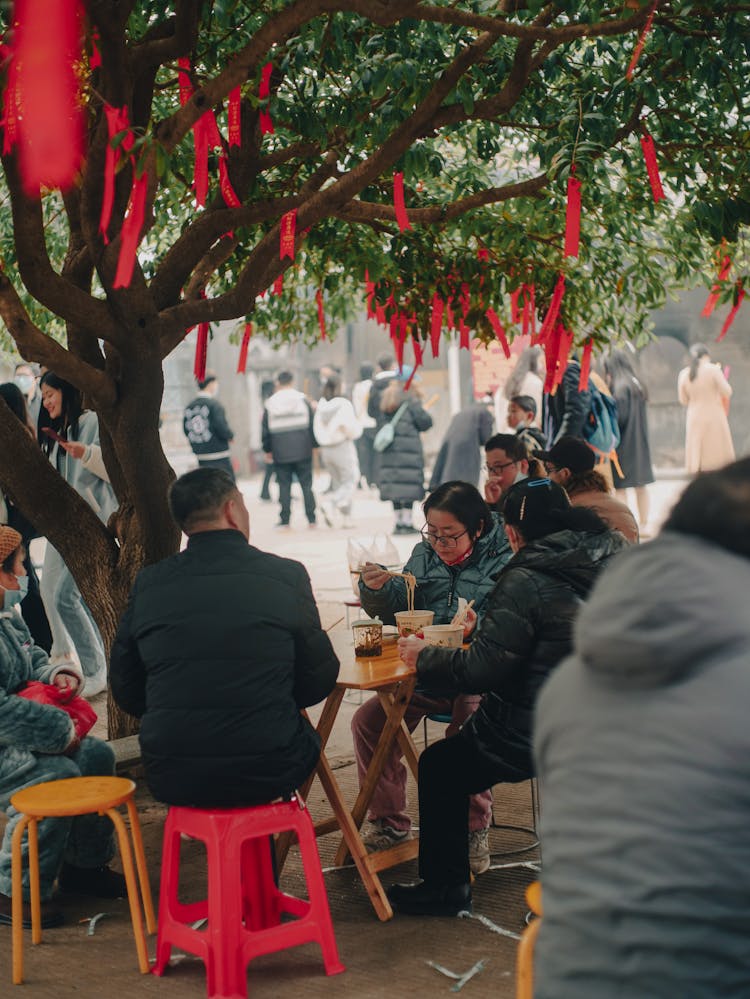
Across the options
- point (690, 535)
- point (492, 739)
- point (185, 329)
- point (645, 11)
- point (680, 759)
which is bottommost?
point (492, 739)

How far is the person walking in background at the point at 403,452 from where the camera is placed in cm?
1335

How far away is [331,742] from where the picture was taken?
673 cm

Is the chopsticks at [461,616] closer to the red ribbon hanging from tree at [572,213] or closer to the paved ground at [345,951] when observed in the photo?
the paved ground at [345,951]

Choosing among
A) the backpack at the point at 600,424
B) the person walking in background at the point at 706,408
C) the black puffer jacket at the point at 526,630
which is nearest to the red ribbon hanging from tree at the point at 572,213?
the black puffer jacket at the point at 526,630

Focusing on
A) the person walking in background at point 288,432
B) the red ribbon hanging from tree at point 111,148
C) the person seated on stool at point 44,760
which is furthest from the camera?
the person walking in background at point 288,432

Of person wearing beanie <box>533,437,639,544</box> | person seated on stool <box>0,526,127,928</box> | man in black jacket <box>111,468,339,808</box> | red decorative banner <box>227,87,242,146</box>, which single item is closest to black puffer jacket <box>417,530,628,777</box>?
man in black jacket <box>111,468,339,808</box>

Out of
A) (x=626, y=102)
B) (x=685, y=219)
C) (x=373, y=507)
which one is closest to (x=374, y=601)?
(x=626, y=102)

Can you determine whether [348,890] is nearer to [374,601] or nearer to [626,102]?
[374,601]

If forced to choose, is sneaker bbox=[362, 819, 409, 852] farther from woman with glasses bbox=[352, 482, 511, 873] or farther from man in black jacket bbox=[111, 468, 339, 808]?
man in black jacket bbox=[111, 468, 339, 808]

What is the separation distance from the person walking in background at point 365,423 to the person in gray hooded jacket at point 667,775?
47.9ft

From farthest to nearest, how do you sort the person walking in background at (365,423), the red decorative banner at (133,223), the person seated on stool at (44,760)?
the person walking in background at (365,423) → the person seated on stool at (44,760) → the red decorative banner at (133,223)

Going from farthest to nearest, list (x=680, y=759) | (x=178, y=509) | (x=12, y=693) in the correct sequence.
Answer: (x=12, y=693) → (x=178, y=509) → (x=680, y=759)

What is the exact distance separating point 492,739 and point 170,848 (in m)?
1.13

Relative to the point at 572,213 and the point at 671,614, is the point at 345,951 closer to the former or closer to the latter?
the point at 671,614
